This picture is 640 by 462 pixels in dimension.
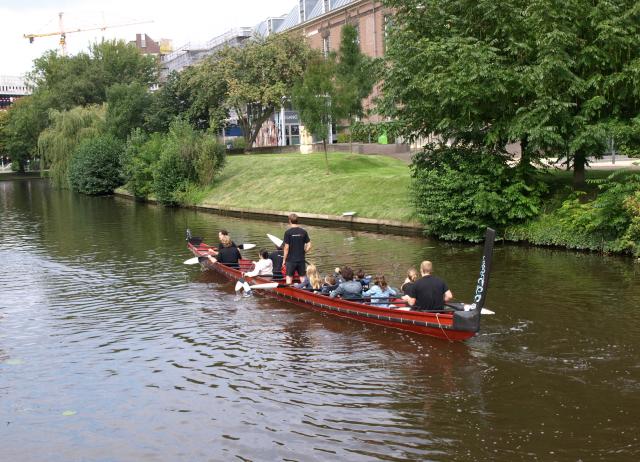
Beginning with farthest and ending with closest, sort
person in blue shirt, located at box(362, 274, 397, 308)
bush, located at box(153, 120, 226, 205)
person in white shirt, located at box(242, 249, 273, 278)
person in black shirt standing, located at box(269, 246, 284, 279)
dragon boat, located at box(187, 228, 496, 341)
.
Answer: bush, located at box(153, 120, 226, 205) < person in white shirt, located at box(242, 249, 273, 278) < person in black shirt standing, located at box(269, 246, 284, 279) < person in blue shirt, located at box(362, 274, 397, 308) < dragon boat, located at box(187, 228, 496, 341)

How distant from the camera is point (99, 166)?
62625 millimetres

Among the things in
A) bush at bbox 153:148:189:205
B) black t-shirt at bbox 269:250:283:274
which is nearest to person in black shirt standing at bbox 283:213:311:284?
black t-shirt at bbox 269:250:283:274

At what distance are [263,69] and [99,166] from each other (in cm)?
1699

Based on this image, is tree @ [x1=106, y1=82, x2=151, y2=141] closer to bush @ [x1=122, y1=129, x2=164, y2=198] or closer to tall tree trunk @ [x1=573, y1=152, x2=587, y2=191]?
bush @ [x1=122, y1=129, x2=164, y2=198]

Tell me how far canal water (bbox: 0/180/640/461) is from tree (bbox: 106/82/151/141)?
47071 mm

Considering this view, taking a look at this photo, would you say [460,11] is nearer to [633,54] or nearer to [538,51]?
[538,51]

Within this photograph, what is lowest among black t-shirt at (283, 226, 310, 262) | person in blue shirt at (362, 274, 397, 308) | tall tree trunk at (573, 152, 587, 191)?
person in blue shirt at (362, 274, 397, 308)

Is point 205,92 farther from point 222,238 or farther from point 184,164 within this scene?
point 222,238

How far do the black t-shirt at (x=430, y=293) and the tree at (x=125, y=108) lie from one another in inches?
2245

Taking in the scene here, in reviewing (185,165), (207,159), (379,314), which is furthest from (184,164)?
(379,314)

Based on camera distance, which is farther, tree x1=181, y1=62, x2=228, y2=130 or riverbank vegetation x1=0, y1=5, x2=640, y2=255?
tree x1=181, y1=62, x2=228, y2=130

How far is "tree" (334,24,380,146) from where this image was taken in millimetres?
46125

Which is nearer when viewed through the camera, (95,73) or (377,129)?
(377,129)

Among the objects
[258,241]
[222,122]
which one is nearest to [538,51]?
[258,241]
